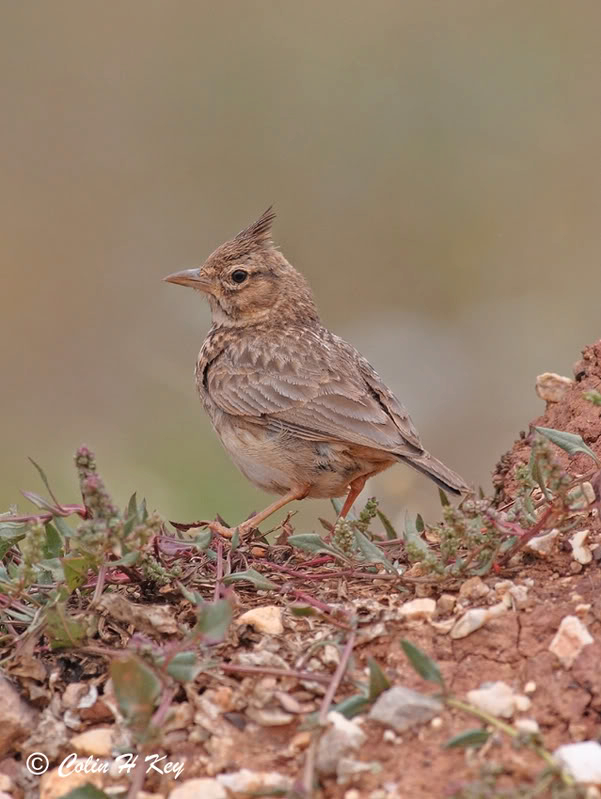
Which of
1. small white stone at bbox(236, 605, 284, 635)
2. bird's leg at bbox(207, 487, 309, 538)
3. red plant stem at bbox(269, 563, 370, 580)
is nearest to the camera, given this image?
small white stone at bbox(236, 605, 284, 635)

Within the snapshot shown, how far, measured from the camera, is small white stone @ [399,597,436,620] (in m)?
3.52

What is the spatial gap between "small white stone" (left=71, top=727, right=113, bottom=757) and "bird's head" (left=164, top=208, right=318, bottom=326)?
3.51 meters

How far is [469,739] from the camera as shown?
285cm

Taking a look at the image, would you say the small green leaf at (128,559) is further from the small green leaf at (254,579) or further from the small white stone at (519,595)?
the small white stone at (519,595)

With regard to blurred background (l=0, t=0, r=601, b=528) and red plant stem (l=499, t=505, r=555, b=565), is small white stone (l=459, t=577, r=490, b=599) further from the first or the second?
blurred background (l=0, t=0, r=601, b=528)

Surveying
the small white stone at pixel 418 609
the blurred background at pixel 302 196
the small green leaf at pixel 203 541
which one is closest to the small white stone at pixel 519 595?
the small white stone at pixel 418 609

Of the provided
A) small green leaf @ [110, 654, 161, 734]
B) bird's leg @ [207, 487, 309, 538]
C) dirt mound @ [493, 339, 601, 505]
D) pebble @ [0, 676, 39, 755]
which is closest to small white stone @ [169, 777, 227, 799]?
small green leaf @ [110, 654, 161, 734]

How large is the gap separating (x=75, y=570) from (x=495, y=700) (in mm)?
1322

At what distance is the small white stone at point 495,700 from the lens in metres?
3.07

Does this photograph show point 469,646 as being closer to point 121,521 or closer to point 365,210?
point 121,521

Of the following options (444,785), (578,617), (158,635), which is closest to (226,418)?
(158,635)

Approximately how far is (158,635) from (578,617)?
1210 millimetres

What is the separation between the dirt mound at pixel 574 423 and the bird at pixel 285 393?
0.17 m

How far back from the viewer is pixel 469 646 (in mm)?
3367
